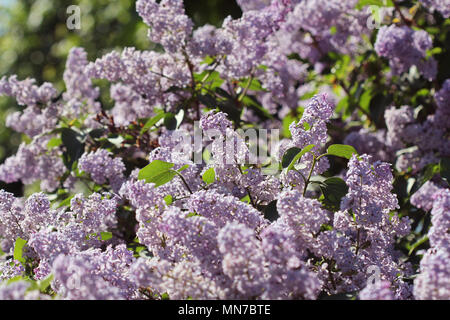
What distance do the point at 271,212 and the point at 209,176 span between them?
0.83ft

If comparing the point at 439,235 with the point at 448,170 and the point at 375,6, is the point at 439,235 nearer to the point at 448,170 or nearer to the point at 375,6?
the point at 448,170

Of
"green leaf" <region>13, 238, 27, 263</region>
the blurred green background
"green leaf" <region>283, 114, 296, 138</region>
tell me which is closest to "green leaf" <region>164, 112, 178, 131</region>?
"green leaf" <region>13, 238, 27, 263</region>

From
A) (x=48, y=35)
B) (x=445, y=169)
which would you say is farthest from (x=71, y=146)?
(x=48, y=35)

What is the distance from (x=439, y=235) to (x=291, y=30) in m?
2.30

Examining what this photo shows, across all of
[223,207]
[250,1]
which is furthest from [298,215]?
[250,1]

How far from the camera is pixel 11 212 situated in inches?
78.8

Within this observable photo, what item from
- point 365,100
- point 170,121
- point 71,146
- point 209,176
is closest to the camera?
point 209,176

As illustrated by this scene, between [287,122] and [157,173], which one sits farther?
[287,122]

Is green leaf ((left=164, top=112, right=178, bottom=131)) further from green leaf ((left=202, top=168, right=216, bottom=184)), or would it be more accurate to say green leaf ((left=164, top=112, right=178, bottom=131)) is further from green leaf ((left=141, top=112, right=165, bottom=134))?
green leaf ((left=202, top=168, right=216, bottom=184))

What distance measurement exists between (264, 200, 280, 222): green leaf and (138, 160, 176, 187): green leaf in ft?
1.12

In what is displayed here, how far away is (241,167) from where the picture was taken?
2.00m

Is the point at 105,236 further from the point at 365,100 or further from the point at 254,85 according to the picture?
the point at 365,100

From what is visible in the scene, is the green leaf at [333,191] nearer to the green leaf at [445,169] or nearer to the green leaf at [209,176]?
the green leaf at [209,176]

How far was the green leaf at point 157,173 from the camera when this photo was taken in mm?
1803
